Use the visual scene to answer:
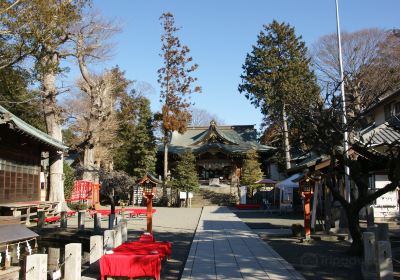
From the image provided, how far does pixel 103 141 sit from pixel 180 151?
7.68m

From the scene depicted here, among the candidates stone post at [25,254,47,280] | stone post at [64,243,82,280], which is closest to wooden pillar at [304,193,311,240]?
stone post at [64,243,82,280]

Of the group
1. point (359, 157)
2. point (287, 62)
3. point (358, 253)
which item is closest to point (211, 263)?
point (358, 253)

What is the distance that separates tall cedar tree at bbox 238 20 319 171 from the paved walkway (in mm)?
20786

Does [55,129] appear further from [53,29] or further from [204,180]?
[204,180]

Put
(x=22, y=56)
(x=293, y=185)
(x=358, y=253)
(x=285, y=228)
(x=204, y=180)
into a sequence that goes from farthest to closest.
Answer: (x=204, y=180)
(x=293, y=185)
(x=285, y=228)
(x=22, y=56)
(x=358, y=253)

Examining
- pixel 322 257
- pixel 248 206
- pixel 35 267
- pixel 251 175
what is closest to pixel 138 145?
pixel 251 175

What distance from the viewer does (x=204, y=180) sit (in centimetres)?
4150

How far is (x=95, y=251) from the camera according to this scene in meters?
9.49

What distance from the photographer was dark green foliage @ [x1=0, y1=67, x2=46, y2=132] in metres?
14.4

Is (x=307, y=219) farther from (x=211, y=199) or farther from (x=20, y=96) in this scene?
(x=211, y=199)

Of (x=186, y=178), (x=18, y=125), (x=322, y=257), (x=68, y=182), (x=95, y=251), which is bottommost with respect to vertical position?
(x=322, y=257)

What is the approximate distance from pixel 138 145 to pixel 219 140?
9.63 m

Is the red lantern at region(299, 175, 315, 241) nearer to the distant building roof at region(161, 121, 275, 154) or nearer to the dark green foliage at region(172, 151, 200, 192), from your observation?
the dark green foliage at region(172, 151, 200, 192)

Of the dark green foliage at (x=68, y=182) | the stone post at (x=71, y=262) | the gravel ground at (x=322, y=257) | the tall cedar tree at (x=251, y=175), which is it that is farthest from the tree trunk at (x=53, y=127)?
the tall cedar tree at (x=251, y=175)
